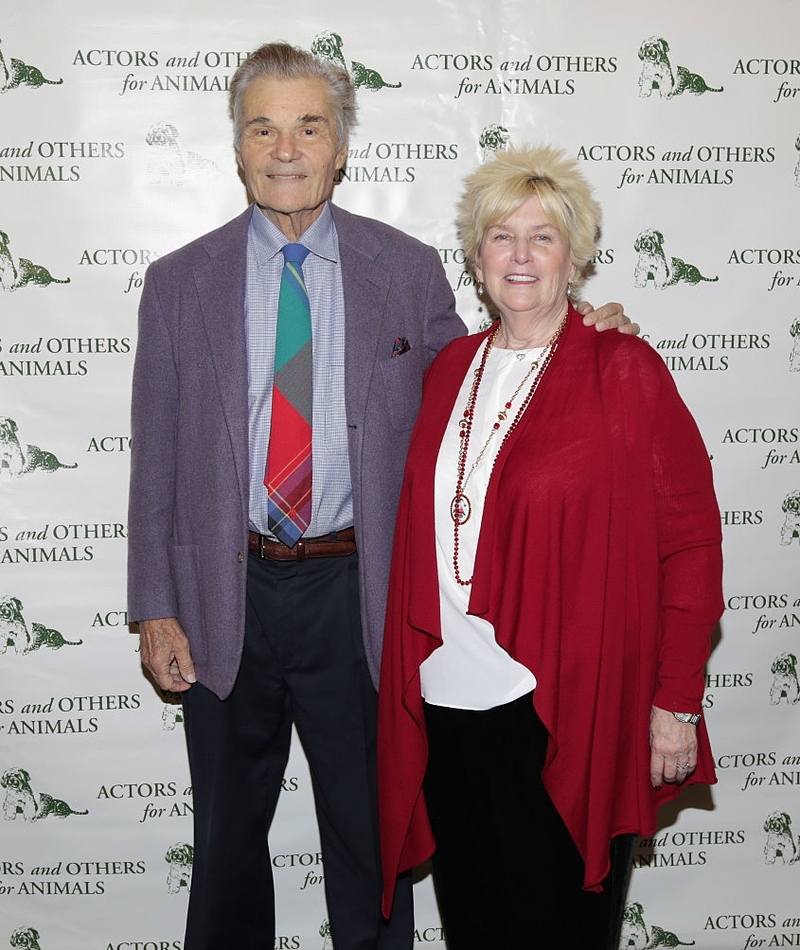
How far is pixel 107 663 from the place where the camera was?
2699 mm

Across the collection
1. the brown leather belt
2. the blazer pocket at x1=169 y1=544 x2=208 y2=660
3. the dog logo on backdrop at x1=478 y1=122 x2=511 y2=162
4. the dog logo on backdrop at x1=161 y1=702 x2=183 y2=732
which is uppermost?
the dog logo on backdrop at x1=478 y1=122 x2=511 y2=162

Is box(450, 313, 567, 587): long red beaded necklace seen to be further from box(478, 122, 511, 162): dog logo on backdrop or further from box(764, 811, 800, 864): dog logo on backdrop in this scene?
box(764, 811, 800, 864): dog logo on backdrop

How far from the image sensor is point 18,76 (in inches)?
95.8

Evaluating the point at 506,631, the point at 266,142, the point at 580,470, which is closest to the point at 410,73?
the point at 266,142

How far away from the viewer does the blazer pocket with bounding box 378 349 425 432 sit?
205cm

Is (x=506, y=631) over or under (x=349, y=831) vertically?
over

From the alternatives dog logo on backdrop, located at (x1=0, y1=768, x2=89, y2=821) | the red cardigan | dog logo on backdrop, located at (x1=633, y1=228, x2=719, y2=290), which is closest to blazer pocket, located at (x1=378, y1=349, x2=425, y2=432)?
the red cardigan

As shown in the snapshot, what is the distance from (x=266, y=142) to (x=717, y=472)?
4.97 feet

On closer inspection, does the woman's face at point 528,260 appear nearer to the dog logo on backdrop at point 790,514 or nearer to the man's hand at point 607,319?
the man's hand at point 607,319

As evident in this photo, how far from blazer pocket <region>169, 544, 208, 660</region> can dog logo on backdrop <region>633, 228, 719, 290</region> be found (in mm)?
1392

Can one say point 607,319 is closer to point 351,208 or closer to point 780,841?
point 351,208

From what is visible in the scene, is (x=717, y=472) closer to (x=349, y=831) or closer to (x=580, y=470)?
(x=580, y=470)

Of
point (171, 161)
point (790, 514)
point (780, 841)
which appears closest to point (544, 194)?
point (171, 161)

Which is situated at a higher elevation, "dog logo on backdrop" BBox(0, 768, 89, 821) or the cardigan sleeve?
the cardigan sleeve
